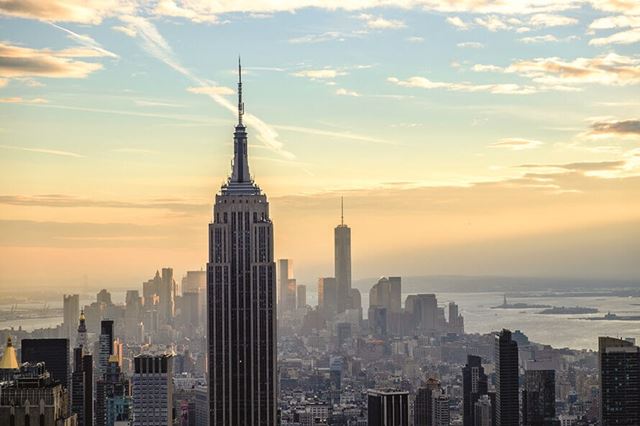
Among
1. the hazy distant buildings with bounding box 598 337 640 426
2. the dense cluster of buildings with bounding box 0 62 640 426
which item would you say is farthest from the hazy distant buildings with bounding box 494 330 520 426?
the hazy distant buildings with bounding box 598 337 640 426

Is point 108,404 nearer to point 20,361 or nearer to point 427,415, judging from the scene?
point 20,361

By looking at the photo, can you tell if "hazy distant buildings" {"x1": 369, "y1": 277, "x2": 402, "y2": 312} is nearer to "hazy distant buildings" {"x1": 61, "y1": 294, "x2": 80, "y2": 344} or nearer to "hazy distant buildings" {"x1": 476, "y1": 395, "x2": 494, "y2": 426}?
"hazy distant buildings" {"x1": 476, "y1": 395, "x2": 494, "y2": 426}

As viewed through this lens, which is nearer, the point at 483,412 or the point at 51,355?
the point at 51,355

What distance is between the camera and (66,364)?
17.1 m

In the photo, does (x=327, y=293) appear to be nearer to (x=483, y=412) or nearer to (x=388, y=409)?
(x=388, y=409)

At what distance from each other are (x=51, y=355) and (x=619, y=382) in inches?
296

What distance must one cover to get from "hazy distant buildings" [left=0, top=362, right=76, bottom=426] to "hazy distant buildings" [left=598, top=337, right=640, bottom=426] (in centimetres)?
781

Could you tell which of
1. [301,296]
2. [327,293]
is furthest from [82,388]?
[327,293]

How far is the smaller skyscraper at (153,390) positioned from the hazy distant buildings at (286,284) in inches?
70.6

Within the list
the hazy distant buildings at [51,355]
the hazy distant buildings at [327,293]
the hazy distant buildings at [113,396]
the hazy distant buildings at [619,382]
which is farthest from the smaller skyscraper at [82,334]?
the hazy distant buildings at [619,382]

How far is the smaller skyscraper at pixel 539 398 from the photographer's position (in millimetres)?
19922

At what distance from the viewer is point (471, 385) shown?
21391mm

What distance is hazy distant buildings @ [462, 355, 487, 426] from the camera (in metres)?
20.9

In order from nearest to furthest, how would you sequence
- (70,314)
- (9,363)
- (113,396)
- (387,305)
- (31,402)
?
(31,402) < (9,363) < (70,314) < (113,396) < (387,305)
